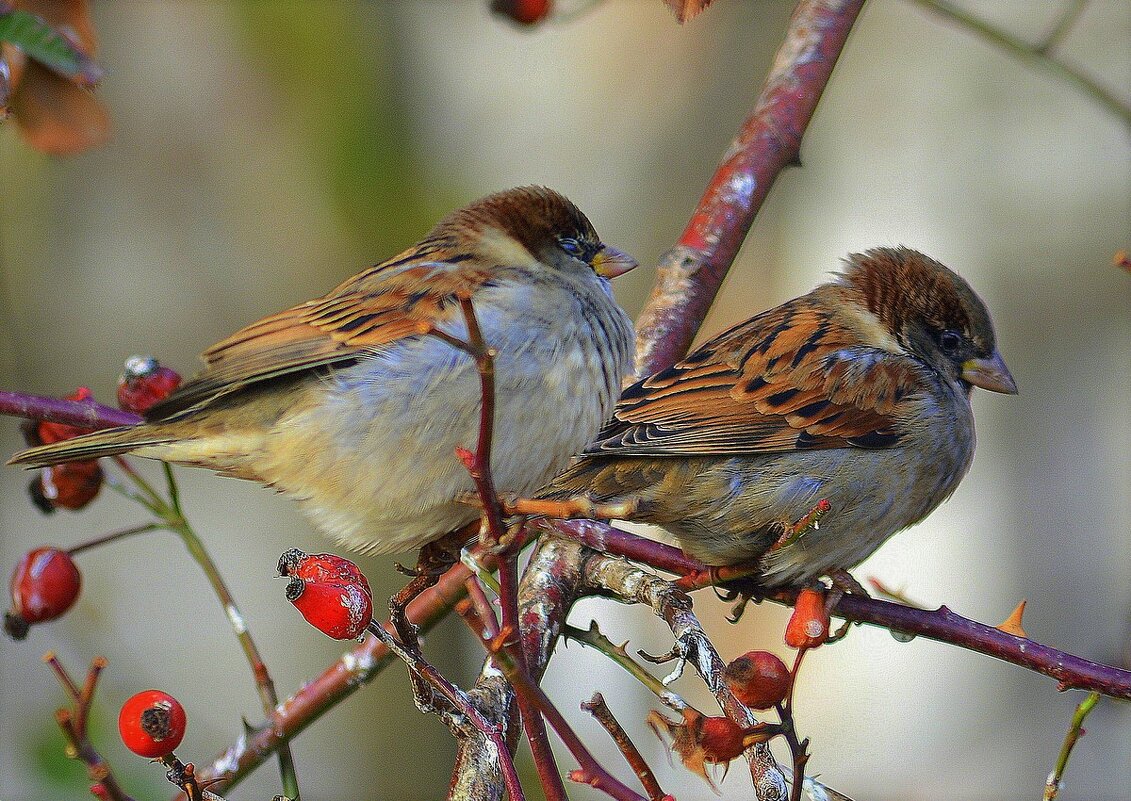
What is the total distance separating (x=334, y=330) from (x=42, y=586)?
770 mm

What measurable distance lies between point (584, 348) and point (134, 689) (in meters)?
2.31

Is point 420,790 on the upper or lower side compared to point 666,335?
lower

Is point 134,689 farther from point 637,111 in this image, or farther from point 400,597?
point 637,111

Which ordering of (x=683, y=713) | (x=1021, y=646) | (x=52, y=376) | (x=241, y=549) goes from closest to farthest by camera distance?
(x=683, y=713), (x=1021, y=646), (x=52, y=376), (x=241, y=549)


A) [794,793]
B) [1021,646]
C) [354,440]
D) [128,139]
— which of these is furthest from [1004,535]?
[128,139]

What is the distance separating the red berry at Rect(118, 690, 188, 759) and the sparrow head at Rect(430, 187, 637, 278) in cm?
115

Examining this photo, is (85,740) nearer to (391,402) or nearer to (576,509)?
(391,402)

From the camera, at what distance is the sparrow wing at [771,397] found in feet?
8.02

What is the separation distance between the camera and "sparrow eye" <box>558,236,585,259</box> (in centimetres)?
251

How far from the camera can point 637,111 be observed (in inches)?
241

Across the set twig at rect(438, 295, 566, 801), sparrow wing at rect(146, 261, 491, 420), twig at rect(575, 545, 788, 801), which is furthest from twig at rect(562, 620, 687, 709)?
sparrow wing at rect(146, 261, 491, 420)

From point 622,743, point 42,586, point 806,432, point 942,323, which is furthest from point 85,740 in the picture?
point 942,323

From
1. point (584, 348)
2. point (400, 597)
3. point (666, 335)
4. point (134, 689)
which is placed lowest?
point (134, 689)

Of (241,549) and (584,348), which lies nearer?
(584,348)
